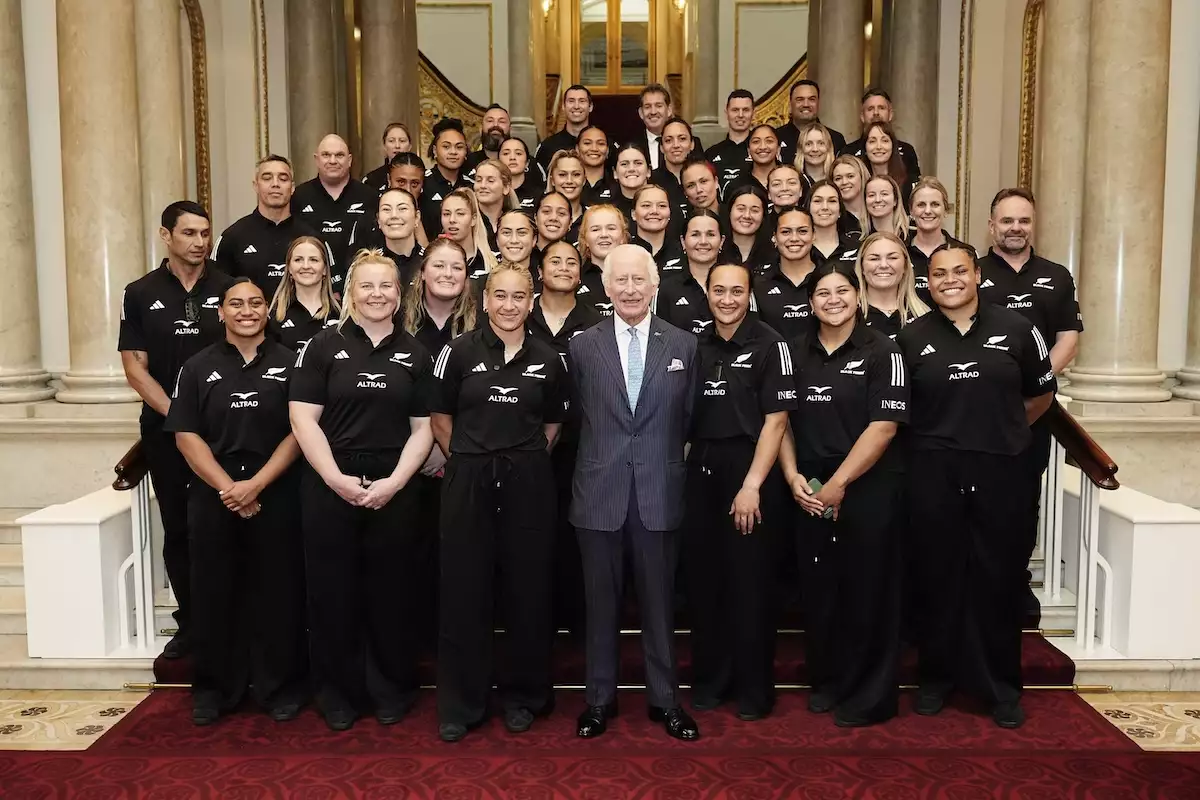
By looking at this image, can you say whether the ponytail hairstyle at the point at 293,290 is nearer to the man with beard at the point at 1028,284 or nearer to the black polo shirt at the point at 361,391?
the black polo shirt at the point at 361,391

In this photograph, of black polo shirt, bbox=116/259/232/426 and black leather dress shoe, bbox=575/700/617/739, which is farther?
black polo shirt, bbox=116/259/232/426

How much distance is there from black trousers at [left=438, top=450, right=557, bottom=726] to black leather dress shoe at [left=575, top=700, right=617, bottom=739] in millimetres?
204

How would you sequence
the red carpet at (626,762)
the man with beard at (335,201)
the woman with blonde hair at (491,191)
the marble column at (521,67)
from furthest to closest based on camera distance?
the marble column at (521,67) → the man with beard at (335,201) → the woman with blonde hair at (491,191) → the red carpet at (626,762)

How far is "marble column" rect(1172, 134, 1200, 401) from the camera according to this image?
6.70m

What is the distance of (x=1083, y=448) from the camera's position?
4.79m

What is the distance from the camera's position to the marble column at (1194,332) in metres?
6.70

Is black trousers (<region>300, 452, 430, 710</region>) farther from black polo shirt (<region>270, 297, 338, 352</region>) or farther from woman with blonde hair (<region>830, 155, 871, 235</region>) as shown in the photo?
woman with blonde hair (<region>830, 155, 871, 235</region>)

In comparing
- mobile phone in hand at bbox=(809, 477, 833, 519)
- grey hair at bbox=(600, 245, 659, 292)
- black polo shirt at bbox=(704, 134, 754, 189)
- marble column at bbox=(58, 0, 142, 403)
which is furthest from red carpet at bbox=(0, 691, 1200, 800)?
black polo shirt at bbox=(704, 134, 754, 189)

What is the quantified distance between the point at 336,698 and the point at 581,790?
1.15 m

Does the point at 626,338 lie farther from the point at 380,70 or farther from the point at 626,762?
the point at 380,70

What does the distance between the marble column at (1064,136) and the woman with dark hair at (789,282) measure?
267cm

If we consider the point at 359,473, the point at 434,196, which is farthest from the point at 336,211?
the point at 359,473

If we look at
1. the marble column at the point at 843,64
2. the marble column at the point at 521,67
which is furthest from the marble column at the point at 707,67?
the marble column at the point at 843,64

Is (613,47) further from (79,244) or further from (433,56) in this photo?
(79,244)
